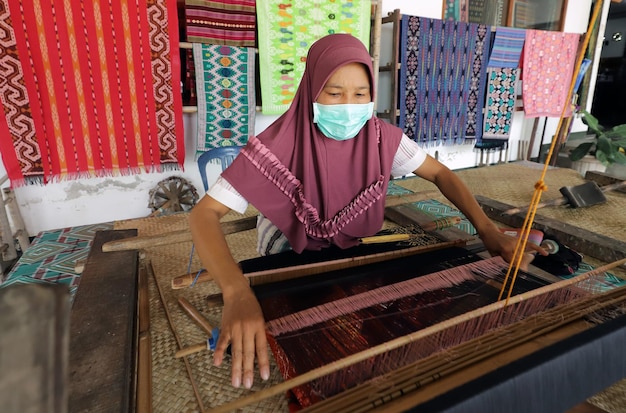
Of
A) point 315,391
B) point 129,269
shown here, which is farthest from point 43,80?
point 315,391

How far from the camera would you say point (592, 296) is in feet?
3.00

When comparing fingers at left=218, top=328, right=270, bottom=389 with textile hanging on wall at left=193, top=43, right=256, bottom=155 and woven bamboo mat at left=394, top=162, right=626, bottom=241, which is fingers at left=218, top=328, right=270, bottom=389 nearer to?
woven bamboo mat at left=394, top=162, right=626, bottom=241

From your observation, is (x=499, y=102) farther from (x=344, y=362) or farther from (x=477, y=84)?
(x=344, y=362)

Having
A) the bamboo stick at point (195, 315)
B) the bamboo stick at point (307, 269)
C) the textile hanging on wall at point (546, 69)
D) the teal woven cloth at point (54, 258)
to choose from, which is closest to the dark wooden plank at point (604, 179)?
the textile hanging on wall at point (546, 69)

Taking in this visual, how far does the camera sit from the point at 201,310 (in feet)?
4.24

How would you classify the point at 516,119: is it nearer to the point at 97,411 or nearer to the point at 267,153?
the point at 267,153

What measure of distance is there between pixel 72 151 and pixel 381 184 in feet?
7.80

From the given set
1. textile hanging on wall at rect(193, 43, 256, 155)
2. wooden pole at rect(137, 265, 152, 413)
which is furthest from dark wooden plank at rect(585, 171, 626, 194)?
wooden pole at rect(137, 265, 152, 413)

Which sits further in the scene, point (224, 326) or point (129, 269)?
point (129, 269)

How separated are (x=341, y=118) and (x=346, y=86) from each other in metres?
0.10

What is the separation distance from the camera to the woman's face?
44.2 inches

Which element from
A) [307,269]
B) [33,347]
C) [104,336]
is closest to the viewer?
[33,347]

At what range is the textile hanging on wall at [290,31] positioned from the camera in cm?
299

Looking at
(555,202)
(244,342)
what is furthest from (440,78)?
(244,342)
